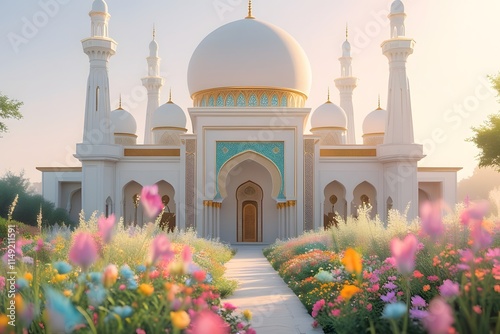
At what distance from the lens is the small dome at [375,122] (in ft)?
93.1

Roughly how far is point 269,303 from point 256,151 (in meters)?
14.6

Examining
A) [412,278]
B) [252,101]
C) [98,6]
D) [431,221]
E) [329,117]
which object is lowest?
[412,278]

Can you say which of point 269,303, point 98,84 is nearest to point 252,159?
point 98,84

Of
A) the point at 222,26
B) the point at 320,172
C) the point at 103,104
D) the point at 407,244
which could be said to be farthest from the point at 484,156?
the point at 407,244

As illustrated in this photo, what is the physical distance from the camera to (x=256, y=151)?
21.8 metres

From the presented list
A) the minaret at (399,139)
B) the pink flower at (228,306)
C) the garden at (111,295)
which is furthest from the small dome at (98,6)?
the pink flower at (228,306)

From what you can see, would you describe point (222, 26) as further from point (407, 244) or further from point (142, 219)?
point (407, 244)

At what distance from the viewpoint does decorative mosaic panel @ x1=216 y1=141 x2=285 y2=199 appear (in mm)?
21672

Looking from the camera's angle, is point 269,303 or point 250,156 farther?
point 250,156

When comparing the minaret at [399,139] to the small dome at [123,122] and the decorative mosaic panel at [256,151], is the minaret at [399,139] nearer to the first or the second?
the decorative mosaic panel at [256,151]

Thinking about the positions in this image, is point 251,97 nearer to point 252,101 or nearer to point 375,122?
point 252,101

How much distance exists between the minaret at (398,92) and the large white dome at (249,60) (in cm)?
405

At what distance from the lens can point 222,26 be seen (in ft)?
85.2

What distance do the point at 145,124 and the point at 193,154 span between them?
10.4 m
